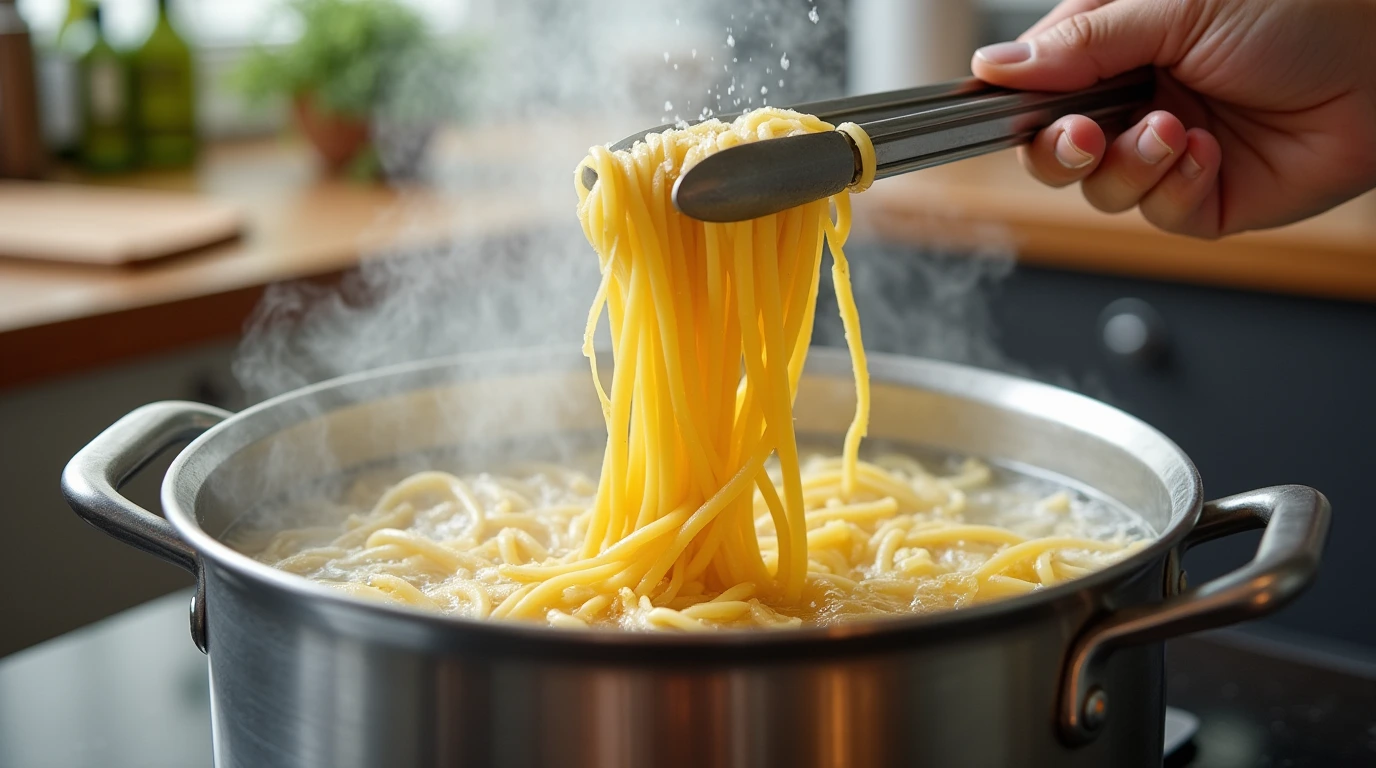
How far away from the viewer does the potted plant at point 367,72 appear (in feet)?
9.73

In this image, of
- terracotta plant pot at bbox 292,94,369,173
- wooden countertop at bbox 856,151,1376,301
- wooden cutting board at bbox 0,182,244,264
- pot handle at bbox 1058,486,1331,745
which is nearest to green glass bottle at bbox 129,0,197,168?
terracotta plant pot at bbox 292,94,369,173

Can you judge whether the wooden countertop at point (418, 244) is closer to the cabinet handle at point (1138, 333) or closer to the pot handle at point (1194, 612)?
the cabinet handle at point (1138, 333)

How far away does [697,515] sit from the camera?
3.29 ft

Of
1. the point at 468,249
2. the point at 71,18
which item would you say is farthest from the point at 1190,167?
the point at 71,18

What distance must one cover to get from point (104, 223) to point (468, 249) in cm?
62

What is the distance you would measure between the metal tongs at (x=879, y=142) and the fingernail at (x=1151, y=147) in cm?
4

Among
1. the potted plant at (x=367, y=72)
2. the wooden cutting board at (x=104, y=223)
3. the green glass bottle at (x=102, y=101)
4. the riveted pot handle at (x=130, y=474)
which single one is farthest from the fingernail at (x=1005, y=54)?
the green glass bottle at (x=102, y=101)

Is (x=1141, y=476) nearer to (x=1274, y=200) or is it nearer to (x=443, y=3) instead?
(x=1274, y=200)

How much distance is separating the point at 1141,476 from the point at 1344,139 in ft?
2.03

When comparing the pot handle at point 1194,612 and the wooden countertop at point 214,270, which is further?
the wooden countertop at point 214,270

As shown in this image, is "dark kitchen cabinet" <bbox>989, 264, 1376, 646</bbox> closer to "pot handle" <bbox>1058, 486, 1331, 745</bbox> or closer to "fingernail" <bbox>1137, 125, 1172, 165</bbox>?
"fingernail" <bbox>1137, 125, 1172, 165</bbox>

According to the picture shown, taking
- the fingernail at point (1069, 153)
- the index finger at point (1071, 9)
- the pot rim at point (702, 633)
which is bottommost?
the pot rim at point (702, 633)

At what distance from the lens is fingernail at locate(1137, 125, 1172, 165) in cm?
132

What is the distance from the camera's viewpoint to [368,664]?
715 millimetres
